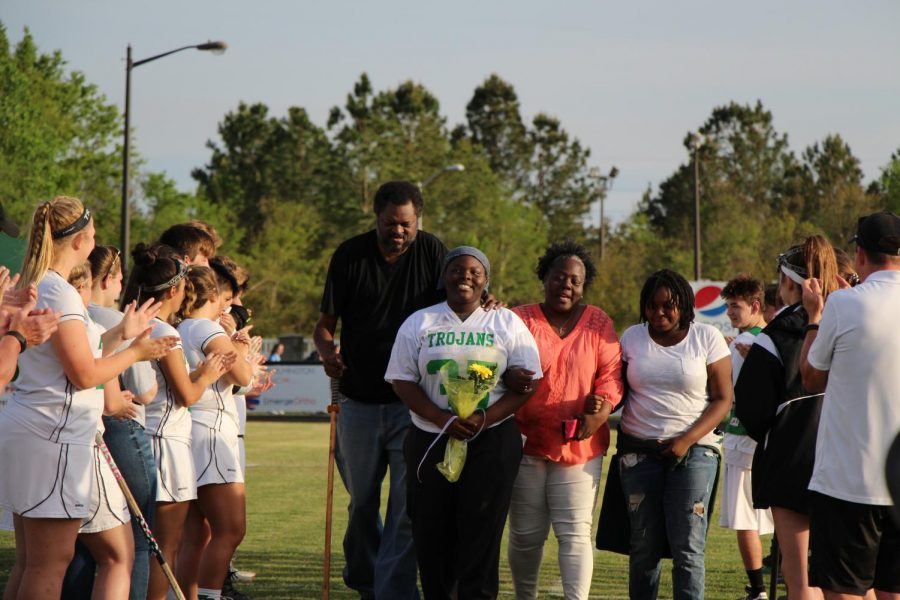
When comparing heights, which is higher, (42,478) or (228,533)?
(42,478)

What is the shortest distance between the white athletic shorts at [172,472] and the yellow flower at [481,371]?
158cm

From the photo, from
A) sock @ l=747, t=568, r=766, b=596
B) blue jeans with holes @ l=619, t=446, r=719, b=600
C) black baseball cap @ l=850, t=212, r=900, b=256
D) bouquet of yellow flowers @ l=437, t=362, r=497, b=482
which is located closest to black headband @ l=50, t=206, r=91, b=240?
bouquet of yellow flowers @ l=437, t=362, r=497, b=482

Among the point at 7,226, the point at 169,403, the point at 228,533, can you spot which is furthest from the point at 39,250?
the point at 228,533

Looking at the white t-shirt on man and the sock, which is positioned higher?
the white t-shirt on man

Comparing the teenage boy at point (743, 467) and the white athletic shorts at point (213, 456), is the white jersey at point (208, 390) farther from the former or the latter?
the teenage boy at point (743, 467)

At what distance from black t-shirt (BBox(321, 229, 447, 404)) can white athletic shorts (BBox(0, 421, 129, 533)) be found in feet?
7.94

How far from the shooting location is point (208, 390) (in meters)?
7.26

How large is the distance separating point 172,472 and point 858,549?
337 cm

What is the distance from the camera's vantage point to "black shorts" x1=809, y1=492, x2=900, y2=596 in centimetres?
548

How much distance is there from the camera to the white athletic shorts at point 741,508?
28.1ft

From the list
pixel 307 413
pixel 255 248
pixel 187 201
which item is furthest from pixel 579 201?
pixel 307 413

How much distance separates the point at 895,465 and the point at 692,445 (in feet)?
15.9

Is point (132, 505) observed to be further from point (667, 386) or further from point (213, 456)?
point (667, 386)

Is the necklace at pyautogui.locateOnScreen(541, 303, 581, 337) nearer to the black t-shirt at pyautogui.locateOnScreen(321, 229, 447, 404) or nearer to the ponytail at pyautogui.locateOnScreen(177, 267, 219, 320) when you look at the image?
the black t-shirt at pyautogui.locateOnScreen(321, 229, 447, 404)
